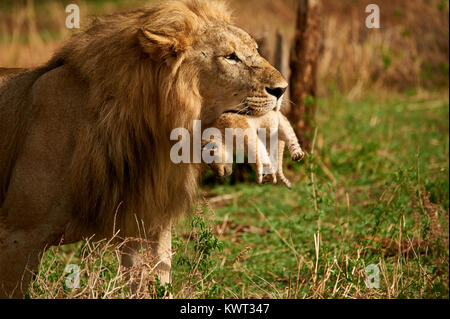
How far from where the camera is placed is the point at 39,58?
32.8 ft

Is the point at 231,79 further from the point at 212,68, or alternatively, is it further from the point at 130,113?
the point at 130,113

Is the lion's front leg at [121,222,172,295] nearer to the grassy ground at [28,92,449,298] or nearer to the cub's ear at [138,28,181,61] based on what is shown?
the grassy ground at [28,92,449,298]

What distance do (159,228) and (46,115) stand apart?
84 centimetres

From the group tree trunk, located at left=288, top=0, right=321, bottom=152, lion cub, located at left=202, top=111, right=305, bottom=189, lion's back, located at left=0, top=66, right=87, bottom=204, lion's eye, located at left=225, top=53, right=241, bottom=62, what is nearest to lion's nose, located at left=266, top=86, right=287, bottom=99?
lion cub, located at left=202, top=111, right=305, bottom=189

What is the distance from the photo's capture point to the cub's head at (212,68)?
3.22 meters

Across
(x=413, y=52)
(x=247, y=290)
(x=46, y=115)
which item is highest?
(x=413, y=52)

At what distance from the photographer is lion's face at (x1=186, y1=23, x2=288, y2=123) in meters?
3.24

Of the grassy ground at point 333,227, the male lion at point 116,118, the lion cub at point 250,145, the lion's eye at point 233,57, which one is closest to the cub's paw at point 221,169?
the lion cub at point 250,145

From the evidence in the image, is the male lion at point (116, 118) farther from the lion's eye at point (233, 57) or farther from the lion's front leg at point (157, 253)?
the lion's front leg at point (157, 253)

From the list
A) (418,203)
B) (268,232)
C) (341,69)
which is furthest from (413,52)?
(418,203)

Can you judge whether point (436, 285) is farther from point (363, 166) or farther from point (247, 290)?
point (363, 166)

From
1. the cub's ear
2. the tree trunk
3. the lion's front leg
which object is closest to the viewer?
the cub's ear

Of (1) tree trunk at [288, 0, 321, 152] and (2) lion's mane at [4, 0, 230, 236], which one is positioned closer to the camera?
(2) lion's mane at [4, 0, 230, 236]
